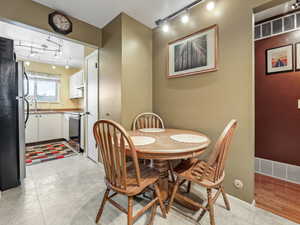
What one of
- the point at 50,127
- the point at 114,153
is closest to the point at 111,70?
the point at 114,153

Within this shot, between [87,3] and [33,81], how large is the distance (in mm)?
3551

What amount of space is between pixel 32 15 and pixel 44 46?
1704mm

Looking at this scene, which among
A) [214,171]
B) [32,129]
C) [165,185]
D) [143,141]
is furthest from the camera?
[32,129]

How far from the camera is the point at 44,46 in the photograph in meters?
3.18

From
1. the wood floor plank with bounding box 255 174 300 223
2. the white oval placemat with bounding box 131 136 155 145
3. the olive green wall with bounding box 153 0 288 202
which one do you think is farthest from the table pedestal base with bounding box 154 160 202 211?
the wood floor plank with bounding box 255 174 300 223

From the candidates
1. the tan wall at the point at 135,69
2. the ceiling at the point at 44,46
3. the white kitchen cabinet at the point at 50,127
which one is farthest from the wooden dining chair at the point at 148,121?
the white kitchen cabinet at the point at 50,127

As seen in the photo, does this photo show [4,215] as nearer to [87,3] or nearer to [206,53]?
[87,3]

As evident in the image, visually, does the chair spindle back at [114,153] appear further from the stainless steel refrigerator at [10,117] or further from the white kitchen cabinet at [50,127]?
the white kitchen cabinet at [50,127]

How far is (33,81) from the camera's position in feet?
13.6

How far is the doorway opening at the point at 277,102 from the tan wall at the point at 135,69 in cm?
178

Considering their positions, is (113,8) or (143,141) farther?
(113,8)

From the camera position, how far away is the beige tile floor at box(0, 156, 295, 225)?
1286 millimetres

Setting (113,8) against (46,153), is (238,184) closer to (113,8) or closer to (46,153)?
Answer: (113,8)

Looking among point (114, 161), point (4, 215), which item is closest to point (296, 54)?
point (114, 161)
